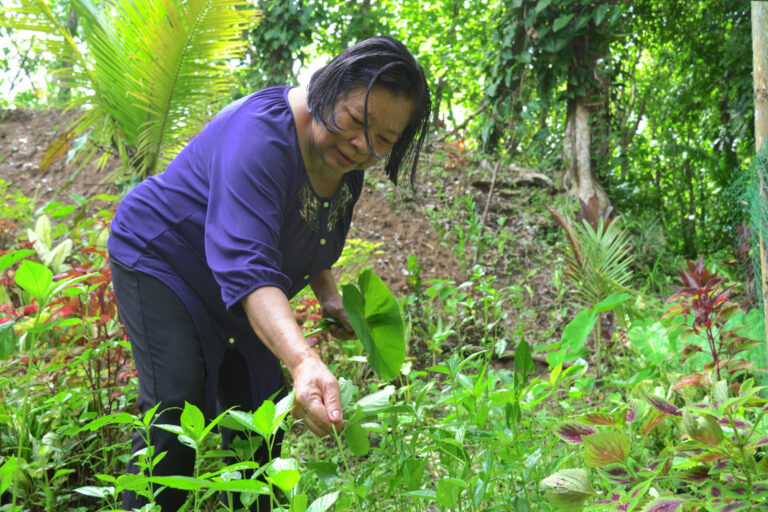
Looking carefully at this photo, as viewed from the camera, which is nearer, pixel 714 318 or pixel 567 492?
pixel 567 492

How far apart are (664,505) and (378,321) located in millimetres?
836

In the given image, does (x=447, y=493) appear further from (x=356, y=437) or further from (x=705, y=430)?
(x=705, y=430)

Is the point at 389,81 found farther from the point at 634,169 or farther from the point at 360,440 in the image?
the point at 634,169

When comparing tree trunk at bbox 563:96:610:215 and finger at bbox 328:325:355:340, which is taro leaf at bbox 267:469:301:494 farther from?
tree trunk at bbox 563:96:610:215

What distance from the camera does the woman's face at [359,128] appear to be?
151 cm

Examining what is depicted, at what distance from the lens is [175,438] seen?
158 centimetres

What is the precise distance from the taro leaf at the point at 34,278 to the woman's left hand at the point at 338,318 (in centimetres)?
94

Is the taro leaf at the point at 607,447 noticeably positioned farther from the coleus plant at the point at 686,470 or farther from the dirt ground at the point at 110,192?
the dirt ground at the point at 110,192

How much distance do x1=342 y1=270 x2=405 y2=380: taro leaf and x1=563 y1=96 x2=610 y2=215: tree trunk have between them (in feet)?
14.2

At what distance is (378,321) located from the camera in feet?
5.32

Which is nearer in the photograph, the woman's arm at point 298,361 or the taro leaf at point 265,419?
the taro leaf at point 265,419

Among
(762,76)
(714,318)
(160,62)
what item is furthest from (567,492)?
(160,62)

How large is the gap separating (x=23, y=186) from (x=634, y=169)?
6717mm

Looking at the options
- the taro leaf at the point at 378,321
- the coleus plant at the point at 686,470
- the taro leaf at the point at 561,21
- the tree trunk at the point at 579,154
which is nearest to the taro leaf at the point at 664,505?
the coleus plant at the point at 686,470
